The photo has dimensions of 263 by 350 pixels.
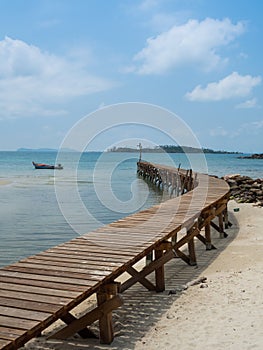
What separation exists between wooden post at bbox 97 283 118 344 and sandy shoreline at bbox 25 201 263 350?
0.28 ft

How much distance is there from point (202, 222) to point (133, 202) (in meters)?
11.2

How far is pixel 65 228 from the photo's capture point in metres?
12.9

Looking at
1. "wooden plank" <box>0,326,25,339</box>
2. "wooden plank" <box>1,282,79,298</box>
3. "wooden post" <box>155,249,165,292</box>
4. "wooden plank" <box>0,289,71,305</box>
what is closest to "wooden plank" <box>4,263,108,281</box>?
"wooden plank" <box>1,282,79,298</box>

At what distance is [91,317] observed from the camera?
4.31 m

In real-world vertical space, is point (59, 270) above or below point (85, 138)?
below

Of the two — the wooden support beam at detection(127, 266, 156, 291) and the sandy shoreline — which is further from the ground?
the wooden support beam at detection(127, 266, 156, 291)

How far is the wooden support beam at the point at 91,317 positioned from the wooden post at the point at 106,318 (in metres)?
0.06

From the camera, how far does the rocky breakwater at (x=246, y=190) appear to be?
1628 centimetres

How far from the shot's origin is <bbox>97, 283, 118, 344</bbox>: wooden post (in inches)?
173

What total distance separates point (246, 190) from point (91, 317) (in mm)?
15014

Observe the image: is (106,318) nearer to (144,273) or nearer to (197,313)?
(197,313)

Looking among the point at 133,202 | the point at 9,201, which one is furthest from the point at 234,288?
the point at 9,201

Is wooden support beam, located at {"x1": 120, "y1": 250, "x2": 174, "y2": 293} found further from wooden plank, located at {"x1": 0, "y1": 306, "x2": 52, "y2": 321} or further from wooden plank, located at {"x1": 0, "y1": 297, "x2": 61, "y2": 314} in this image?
wooden plank, located at {"x1": 0, "y1": 306, "x2": 52, "y2": 321}

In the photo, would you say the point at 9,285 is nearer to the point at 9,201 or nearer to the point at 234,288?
the point at 234,288
